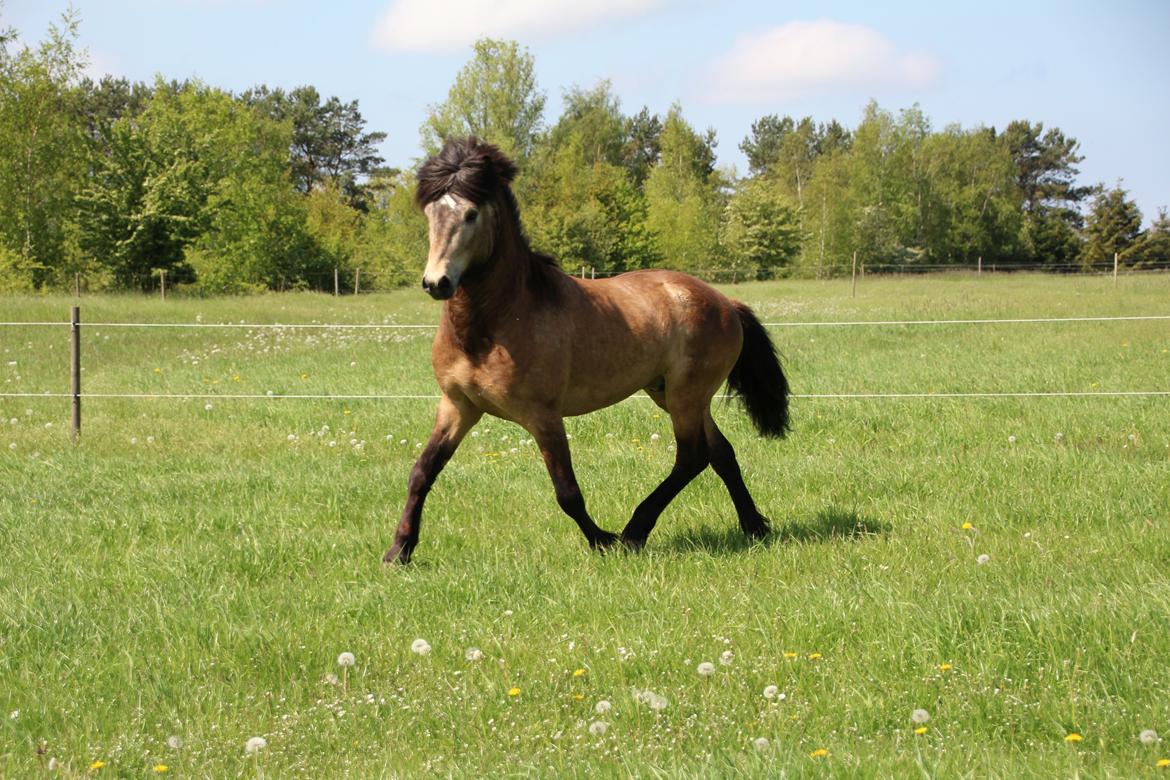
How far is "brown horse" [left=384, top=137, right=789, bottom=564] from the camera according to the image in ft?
17.4

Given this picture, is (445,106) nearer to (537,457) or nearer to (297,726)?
(537,457)

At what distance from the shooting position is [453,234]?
5.11m

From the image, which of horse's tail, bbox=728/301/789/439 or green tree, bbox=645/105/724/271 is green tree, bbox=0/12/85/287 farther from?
horse's tail, bbox=728/301/789/439

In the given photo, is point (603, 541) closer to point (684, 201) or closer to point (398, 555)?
point (398, 555)

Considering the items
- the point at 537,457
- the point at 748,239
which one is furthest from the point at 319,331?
the point at 748,239

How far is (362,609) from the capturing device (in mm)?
4801

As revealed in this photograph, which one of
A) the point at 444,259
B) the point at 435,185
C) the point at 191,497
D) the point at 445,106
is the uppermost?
the point at 445,106

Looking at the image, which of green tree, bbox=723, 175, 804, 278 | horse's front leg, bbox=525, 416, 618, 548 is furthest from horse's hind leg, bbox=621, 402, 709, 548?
green tree, bbox=723, 175, 804, 278

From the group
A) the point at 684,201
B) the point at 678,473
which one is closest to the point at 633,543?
the point at 678,473

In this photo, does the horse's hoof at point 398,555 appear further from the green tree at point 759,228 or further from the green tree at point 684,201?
the green tree at point 759,228

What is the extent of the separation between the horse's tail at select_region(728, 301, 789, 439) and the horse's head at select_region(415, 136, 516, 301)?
2.40 metres

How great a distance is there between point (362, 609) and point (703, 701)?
1827 mm

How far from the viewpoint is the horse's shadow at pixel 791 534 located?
6.14m

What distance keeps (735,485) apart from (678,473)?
1.29 feet
